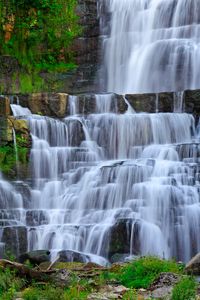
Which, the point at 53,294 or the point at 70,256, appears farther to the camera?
the point at 70,256

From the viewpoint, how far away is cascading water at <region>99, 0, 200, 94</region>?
23812 mm

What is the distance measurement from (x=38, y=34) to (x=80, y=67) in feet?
8.55

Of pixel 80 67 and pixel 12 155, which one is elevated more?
pixel 80 67

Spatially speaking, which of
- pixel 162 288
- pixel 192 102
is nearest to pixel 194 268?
pixel 162 288

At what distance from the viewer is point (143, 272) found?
9.18 meters

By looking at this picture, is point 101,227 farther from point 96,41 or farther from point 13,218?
point 96,41

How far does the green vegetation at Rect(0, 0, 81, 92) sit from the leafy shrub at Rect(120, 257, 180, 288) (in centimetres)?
1710

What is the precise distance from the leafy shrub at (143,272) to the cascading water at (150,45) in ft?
48.0

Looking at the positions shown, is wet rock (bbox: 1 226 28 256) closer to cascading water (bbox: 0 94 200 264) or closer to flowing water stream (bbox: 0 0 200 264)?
flowing water stream (bbox: 0 0 200 264)

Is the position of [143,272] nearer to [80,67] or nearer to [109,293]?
[109,293]

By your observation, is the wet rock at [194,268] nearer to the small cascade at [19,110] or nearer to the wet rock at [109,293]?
the wet rock at [109,293]

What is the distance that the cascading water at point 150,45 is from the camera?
23.8m

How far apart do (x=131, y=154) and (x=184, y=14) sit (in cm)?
933

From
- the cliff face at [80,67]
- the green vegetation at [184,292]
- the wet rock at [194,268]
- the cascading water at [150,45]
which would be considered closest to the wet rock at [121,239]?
the wet rock at [194,268]
